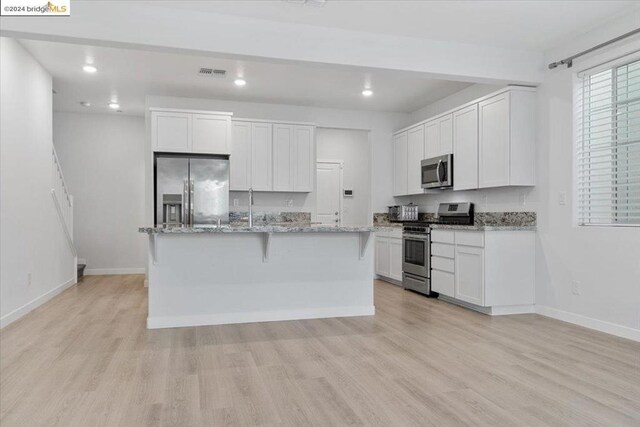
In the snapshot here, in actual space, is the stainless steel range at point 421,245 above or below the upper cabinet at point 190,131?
below

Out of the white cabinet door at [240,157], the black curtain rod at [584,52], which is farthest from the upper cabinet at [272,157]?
the black curtain rod at [584,52]

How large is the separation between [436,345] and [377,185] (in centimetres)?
406

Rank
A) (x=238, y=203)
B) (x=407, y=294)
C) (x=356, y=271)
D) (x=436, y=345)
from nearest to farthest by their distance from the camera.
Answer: (x=436, y=345), (x=356, y=271), (x=407, y=294), (x=238, y=203)

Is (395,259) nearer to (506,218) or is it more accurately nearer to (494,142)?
(506,218)

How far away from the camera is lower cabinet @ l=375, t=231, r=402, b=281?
6.51m

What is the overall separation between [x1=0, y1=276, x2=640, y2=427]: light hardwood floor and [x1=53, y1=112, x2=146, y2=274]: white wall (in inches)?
139

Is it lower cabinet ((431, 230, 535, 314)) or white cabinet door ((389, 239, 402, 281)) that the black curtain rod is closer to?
lower cabinet ((431, 230, 535, 314))

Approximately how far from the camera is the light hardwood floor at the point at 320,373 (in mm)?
2307

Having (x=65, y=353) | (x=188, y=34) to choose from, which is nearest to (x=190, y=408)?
(x=65, y=353)

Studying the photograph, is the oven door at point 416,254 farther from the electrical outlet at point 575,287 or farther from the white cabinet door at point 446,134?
the electrical outlet at point 575,287

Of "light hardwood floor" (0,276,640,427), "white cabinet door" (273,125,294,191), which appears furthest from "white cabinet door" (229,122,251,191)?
"light hardwood floor" (0,276,640,427)

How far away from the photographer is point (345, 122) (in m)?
7.29

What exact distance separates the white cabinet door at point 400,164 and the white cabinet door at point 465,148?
1.34 metres

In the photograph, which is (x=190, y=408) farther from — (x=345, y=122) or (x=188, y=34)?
(x=345, y=122)
